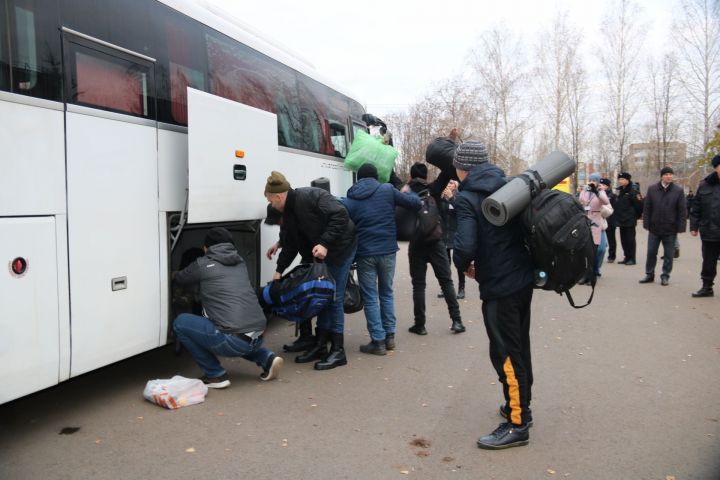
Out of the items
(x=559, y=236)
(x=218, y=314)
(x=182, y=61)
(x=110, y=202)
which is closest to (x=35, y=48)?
(x=110, y=202)

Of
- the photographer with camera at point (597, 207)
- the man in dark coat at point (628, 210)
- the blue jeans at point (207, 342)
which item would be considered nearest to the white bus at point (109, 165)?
the blue jeans at point (207, 342)

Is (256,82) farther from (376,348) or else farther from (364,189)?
(376,348)

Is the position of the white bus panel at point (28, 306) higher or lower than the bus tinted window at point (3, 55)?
lower

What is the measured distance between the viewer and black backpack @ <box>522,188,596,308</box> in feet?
11.4

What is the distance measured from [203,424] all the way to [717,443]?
3.57 meters

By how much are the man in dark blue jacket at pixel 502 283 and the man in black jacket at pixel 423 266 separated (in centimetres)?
299

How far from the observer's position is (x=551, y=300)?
9023 mm

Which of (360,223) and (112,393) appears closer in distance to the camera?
(112,393)

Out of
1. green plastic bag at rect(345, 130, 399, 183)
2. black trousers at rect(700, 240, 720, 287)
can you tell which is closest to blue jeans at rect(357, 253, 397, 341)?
green plastic bag at rect(345, 130, 399, 183)

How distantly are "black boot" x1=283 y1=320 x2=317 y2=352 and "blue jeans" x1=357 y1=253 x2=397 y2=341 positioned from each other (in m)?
0.71

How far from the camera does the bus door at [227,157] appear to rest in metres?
4.95

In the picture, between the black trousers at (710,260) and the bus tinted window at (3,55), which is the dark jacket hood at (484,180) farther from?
the black trousers at (710,260)

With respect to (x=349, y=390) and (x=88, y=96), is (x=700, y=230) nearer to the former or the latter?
(x=349, y=390)

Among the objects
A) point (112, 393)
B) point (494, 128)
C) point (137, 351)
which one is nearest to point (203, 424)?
point (137, 351)
